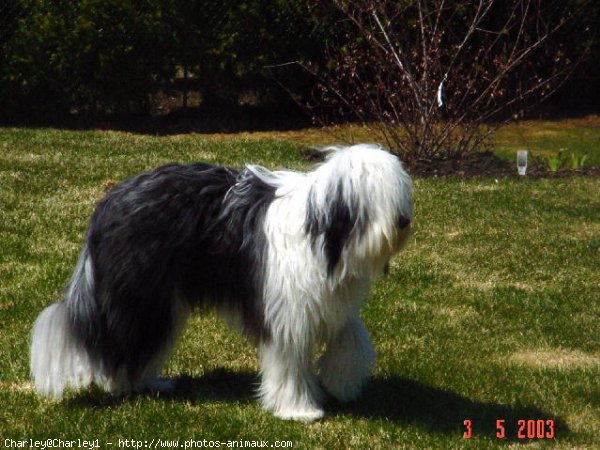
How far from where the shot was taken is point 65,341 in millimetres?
5238

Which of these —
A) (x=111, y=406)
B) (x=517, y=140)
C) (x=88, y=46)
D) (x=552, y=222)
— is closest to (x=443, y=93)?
(x=517, y=140)

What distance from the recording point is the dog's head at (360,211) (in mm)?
4785

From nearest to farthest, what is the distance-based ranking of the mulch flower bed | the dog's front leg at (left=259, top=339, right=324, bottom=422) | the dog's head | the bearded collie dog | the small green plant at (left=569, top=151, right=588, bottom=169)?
the dog's head → the bearded collie dog → the dog's front leg at (left=259, top=339, right=324, bottom=422) → the mulch flower bed → the small green plant at (left=569, top=151, right=588, bottom=169)

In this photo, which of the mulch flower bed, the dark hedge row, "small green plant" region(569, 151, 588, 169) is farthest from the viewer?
the dark hedge row

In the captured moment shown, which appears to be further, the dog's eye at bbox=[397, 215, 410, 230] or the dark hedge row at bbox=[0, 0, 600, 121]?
the dark hedge row at bbox=[0, 0, 600, 121]

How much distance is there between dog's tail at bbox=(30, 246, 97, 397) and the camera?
17.2 feet

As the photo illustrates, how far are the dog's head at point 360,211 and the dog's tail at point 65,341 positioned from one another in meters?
1.19

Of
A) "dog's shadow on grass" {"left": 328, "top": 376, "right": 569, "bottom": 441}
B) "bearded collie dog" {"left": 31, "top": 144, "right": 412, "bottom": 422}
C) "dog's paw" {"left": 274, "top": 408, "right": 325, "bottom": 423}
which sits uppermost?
"bearded collie dog" {"left": 31, "top": 144, "right": 412, "bottom": 422}

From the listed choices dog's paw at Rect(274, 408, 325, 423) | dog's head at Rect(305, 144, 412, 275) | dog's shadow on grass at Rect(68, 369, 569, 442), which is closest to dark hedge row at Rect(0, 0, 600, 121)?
dog's shadow on grass at Rect(68, 369, 569, 442)

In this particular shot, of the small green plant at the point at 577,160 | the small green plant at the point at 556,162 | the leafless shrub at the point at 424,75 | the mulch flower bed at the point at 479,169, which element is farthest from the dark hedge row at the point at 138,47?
the small green plant at the point at 577,160

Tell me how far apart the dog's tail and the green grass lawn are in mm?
168

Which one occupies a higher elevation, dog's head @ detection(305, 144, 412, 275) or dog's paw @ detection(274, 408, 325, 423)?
dog's head @ detection(305, 144, 412, 275)

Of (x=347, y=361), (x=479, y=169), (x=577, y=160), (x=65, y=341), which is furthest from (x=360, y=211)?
(x=577, y=160)

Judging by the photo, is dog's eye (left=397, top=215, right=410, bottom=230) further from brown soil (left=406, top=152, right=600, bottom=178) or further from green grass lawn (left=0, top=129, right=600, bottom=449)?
brown soil (left=406, top=152, right=600, bottom=178)
